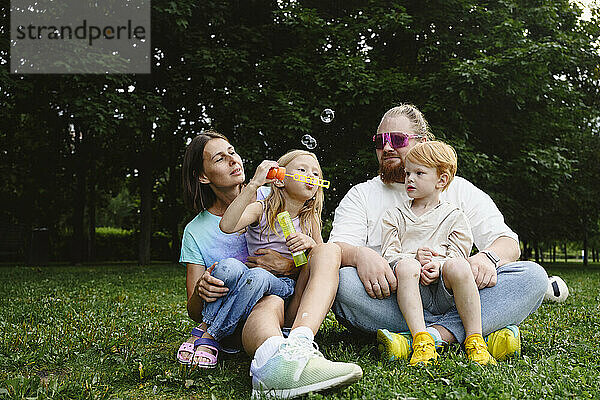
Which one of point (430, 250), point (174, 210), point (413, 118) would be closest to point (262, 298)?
point (430, 250)

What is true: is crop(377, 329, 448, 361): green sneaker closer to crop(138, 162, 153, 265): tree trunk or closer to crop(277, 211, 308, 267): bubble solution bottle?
crop(277, 211, 308, 267): bubble solution bottle

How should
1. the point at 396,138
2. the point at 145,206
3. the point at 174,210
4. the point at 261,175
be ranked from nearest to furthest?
the point at 261,175
the point at 396,138
the point at 145,206
the point at 174,210

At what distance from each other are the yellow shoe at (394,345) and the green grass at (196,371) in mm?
54

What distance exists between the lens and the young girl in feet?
8.56

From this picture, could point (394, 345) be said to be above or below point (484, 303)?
below

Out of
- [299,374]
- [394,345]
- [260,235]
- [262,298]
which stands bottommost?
[394,345]

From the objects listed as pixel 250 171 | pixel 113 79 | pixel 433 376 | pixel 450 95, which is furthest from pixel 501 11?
pixel 433 376

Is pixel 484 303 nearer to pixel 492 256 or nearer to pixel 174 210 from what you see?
pixel 492 256

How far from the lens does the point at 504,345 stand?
285cm

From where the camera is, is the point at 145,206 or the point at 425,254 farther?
the point at 145,206

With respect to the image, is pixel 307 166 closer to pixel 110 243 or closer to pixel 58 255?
pixel 58 255

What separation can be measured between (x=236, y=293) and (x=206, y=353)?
387 mm

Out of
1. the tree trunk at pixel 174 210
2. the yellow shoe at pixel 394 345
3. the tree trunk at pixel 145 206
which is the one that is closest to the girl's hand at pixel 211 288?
the yellow shoe at pixel 394 345

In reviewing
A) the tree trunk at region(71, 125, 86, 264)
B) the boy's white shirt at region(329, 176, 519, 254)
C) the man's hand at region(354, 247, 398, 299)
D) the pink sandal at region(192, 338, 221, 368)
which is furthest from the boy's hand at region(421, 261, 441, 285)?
the tree trunk at region(71, 125, 86, 264)
